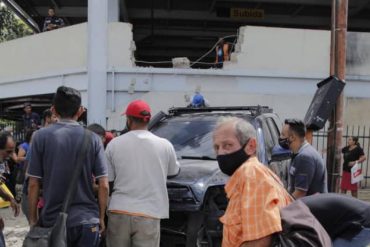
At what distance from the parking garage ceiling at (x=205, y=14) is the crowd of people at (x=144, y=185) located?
12180 millimetres

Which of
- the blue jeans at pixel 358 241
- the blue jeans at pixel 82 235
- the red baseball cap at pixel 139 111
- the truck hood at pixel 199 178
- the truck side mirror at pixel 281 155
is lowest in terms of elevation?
the blue jeans at pixel 82 235

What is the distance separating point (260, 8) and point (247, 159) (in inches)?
640

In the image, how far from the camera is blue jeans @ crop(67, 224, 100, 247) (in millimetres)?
3268

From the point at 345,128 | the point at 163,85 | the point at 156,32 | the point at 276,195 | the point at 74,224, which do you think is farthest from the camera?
the point at 156,32

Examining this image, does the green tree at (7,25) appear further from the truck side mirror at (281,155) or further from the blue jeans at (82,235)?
the blue jeans at (82,235)

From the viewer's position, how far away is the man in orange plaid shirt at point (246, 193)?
188 cm

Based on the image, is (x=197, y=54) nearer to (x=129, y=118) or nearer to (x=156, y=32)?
(x=156, y=32)

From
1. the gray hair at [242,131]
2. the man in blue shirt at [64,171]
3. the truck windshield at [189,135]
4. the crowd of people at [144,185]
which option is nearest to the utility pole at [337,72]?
the truck windshield at [189,135]

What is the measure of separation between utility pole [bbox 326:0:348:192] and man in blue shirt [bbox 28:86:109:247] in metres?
5.56

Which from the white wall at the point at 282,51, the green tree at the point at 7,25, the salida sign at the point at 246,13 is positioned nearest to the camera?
the white wall at the point at 282,51

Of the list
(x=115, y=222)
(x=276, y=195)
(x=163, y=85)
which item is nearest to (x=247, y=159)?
(x=276, y=195)

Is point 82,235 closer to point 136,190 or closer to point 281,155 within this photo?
point 136,190

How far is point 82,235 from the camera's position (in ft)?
10.8

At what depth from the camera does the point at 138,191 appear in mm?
3824
